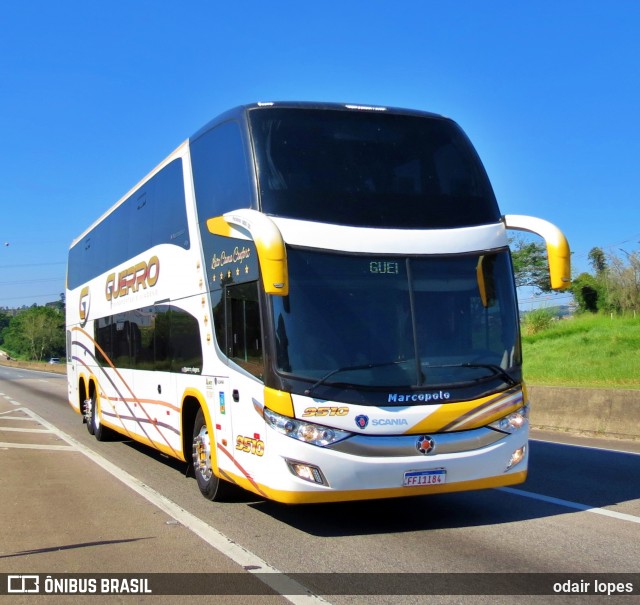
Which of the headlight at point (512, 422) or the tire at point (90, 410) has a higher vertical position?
the headlight at point (512, 422)

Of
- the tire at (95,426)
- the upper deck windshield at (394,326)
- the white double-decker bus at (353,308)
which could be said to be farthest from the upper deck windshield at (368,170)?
the tire at (95,426)

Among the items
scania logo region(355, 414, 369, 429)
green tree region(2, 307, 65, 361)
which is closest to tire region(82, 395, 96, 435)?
scania logo region(355, 414, 369, 429)

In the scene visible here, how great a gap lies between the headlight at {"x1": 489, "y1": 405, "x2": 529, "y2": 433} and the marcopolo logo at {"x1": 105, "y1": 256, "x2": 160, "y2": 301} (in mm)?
5553

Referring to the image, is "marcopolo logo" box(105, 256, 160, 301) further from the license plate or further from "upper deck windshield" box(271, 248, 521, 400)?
the license plate

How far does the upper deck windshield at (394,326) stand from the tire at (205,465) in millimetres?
2299

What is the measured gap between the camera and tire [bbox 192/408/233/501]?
9.03m

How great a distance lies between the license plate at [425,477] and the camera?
23.7 ft

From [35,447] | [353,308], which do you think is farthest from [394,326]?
[35,447]

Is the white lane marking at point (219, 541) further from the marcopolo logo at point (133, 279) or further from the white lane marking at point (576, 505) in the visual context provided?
the white lane marking at point (576, 505)

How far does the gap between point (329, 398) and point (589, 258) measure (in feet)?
175

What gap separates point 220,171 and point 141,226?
4009 millimetres

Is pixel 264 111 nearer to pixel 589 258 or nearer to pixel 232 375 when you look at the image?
pixel 232 375

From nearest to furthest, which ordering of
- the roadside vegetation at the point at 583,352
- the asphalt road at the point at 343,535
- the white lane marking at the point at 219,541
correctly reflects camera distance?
the white lane marking at the point at 219,541, the asphalt road at the point at 343,535, the roadside vegetation at the point at 583,352

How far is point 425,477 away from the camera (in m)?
7.28
